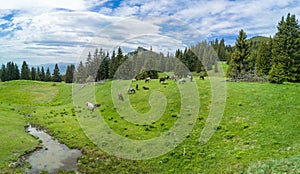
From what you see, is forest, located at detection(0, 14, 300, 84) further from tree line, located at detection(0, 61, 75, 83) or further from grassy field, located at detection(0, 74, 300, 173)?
grassy field, located at detection(0, 74, 300, 173)

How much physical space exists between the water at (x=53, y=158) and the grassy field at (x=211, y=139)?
886 mm

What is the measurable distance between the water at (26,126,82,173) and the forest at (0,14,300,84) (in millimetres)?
34861

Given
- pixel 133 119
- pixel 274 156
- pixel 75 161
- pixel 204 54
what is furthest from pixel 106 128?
pixel 204 54

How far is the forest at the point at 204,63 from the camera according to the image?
2085 inches

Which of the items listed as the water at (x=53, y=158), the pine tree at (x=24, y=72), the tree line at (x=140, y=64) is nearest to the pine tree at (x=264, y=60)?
the tree line at (x=140, y=64)

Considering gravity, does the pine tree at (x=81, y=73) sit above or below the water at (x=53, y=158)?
above

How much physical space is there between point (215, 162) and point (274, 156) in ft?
13.7

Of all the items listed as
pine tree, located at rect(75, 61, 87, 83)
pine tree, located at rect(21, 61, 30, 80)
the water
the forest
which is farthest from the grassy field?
pine tree, located at rect(21, 61, 30, 80)

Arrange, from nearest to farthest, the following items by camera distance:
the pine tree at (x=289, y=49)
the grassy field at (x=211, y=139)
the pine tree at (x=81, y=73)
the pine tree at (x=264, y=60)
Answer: the grassy field at (x=211, y=139) → the pine tree at (x=289, y=49) → the pine tree at (x=264, y=60) → the pine tree at (x=81, y=73)

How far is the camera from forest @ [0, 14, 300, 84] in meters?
53.0

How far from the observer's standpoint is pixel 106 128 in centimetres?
2825

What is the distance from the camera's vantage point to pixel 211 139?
71.9ft

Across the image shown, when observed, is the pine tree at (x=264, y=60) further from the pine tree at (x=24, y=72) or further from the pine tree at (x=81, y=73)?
the pine tree at (x=24, y=72)

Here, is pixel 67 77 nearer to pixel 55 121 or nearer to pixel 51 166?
pixel 55 121
